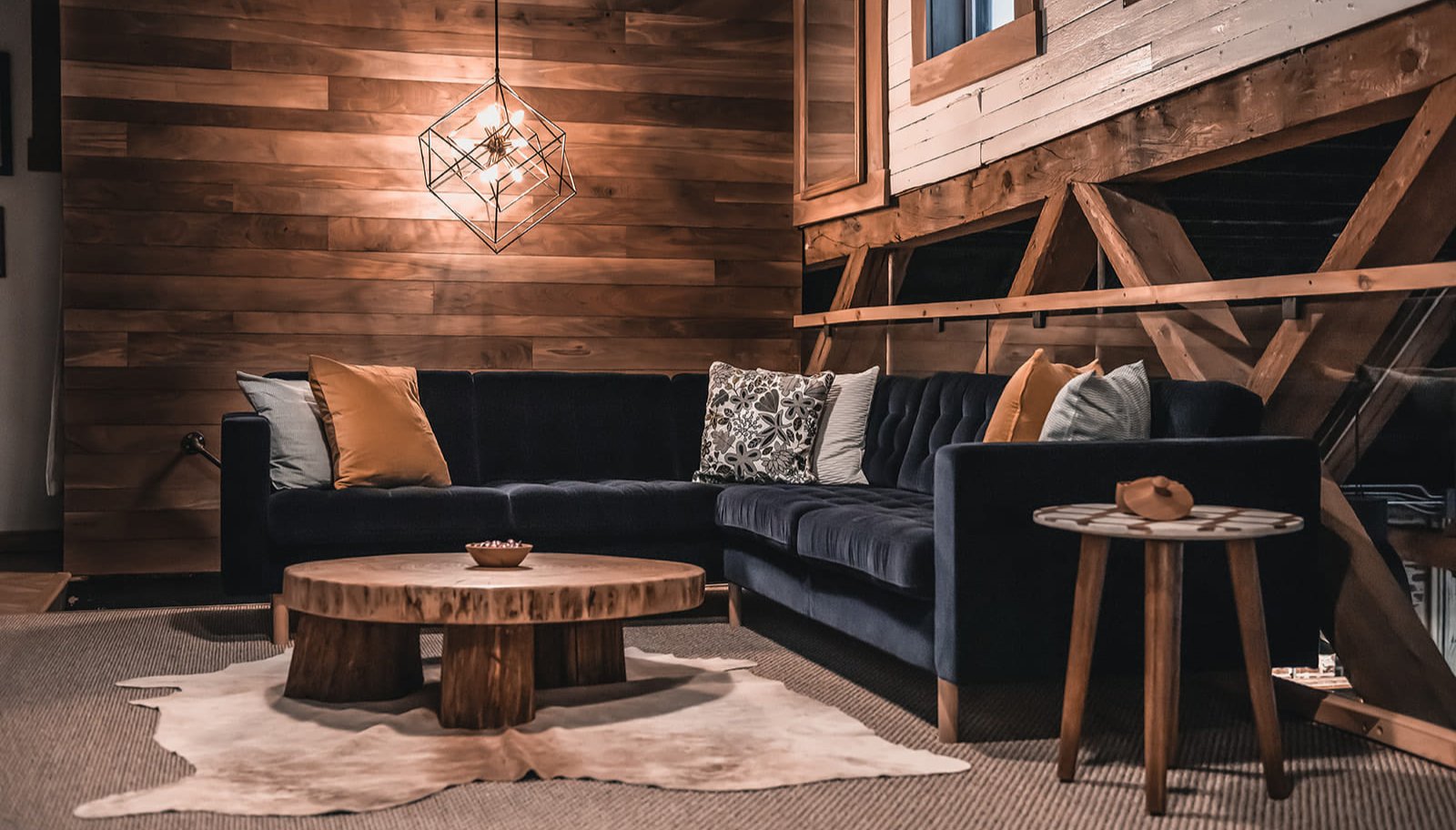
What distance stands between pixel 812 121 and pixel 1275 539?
358 centimetres

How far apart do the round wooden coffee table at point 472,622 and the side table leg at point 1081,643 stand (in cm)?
96

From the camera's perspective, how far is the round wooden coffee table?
316cm

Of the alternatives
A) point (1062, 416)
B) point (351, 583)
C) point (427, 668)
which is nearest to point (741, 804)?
point (351, 583)

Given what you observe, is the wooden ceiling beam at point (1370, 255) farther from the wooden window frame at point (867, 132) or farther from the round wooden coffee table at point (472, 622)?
the wooden window frame at point (867, 132)

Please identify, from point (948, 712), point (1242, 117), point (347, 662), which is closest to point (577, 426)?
point (347, 662)

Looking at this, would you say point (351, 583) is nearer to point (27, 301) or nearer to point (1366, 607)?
point (1366, 607)

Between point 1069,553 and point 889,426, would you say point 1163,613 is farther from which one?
point 889,426

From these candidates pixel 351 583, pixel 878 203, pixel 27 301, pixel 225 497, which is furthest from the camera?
pixel 27 301

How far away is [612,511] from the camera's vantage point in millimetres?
4742

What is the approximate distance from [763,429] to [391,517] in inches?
51.3

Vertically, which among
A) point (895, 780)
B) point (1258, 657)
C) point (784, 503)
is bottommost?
point (895, 780)

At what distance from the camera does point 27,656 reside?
4.20 metres

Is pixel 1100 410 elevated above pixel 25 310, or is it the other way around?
pixel 25 310

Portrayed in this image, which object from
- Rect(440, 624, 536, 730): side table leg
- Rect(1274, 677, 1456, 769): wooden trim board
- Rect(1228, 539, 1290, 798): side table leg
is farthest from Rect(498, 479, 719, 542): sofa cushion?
Rect(1228, 539, 1290, 798): side table leg
